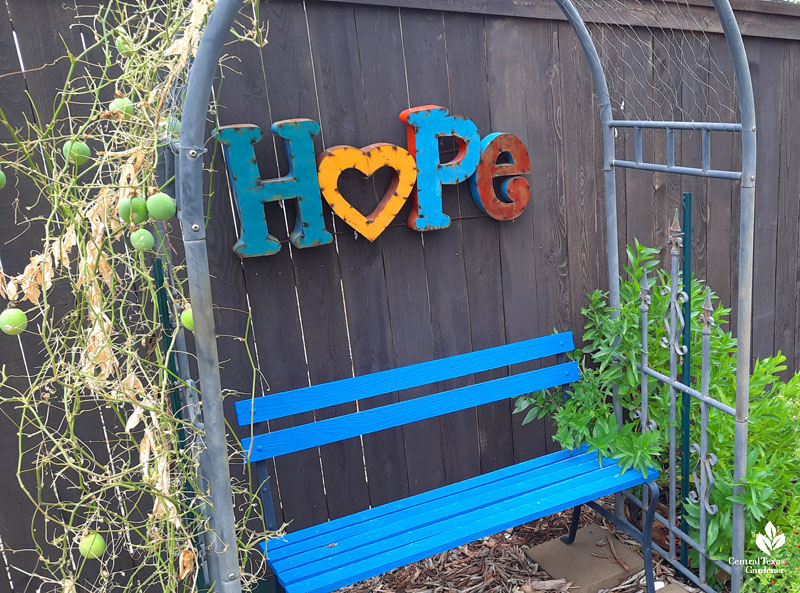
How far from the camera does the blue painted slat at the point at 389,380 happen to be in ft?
7.12

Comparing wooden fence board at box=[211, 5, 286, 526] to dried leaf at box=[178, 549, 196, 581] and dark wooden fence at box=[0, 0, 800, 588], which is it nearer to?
dark wooden fence at box=[0, 0, 800, 588]

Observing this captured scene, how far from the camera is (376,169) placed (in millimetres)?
2377

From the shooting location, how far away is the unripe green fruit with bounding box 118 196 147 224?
3.78 feet

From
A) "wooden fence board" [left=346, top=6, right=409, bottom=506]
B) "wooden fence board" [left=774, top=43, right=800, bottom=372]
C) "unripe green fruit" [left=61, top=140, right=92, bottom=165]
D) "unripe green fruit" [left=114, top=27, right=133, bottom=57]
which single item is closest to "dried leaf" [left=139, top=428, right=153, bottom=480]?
"unripe green fruit" [left=61, top=140, right=92, bottom=165]

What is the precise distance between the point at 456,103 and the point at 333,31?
594 mm

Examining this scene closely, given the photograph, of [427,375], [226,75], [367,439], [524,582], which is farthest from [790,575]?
[226,75]

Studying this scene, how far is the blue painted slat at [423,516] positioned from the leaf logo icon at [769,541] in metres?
0.55

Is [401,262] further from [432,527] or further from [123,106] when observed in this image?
[123,106]

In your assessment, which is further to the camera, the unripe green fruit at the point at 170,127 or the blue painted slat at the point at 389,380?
the blue painted slat at the point at 389,380

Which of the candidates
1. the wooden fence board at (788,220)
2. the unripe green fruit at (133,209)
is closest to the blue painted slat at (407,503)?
the unripe green fruit at (133,209)

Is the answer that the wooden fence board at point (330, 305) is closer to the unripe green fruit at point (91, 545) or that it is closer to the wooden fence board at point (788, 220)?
the unripe green fruit at point (91, 545)

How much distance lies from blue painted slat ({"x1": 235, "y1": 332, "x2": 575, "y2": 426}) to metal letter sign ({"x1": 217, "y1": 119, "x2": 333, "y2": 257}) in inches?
20.7

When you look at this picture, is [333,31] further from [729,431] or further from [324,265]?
[729,431]

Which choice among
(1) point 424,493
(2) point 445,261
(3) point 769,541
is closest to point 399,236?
(2) point 445,261
